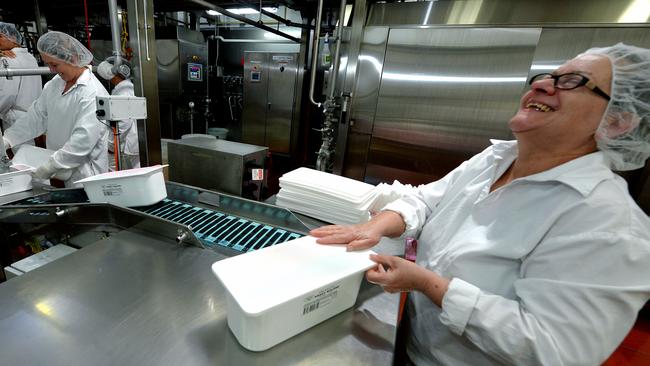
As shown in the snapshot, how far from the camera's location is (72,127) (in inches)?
75.9

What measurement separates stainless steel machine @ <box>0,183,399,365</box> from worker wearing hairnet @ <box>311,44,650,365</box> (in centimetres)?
19

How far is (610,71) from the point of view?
71cm

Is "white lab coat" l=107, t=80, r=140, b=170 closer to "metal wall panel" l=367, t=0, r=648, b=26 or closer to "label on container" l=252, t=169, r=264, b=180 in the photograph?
"label on container" l=252, t=169, r=264, b=180

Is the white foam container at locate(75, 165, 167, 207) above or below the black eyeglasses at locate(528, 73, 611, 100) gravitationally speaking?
below

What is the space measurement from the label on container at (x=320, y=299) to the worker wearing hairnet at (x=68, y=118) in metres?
1.77

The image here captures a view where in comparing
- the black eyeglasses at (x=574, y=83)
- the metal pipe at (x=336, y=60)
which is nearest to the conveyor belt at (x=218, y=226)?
the black eyeglasses at (x=574, y=83)

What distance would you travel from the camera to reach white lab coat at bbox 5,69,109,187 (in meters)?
1.72

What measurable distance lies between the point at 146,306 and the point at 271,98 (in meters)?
4.42

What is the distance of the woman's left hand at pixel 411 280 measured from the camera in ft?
2.35

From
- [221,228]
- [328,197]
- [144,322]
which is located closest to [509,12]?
[328,197]

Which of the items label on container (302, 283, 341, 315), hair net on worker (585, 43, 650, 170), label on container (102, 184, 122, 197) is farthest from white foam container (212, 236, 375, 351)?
label on container (102, 184, 122, 197)

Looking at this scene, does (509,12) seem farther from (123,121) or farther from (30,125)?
(30,125)

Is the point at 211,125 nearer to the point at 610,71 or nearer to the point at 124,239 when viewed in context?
the point at 124,239

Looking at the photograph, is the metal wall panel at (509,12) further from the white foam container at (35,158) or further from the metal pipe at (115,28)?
the white foam container at (35,158)
